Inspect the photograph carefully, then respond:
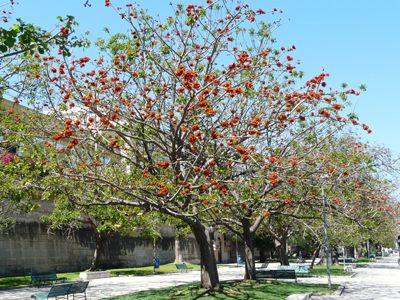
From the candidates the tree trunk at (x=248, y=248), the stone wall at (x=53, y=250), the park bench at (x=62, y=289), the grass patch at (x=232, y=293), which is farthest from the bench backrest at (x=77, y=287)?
the stone wall at (x=53, y=250)

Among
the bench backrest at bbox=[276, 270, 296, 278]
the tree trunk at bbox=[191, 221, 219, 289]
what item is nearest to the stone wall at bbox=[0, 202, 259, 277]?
the tree trunk at bbox=[191, 221, 219, 289]

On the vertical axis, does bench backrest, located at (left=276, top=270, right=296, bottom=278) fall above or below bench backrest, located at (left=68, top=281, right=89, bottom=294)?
below

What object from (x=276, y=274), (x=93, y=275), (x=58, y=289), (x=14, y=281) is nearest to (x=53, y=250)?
(x=93, y=275)

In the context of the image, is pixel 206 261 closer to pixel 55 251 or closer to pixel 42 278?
pixel 42 278

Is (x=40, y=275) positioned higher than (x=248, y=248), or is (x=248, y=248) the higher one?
(x=248, y=248)

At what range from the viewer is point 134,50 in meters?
12.0

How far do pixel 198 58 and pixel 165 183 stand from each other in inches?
160

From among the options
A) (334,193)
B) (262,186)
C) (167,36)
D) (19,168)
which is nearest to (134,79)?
(167,36)

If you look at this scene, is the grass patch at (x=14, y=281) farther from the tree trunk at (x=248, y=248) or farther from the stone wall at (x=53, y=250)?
the tree trunk at (x=248, y=248)

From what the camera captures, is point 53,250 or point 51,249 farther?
point 53,250

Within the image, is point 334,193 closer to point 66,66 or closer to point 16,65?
point 66,66

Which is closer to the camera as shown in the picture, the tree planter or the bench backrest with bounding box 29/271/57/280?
the bench backrest with bounding box 29/271/57/280

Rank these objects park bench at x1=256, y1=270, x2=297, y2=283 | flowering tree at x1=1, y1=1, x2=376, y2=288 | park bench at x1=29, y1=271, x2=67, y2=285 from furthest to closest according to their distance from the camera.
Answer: park bench at x1=256, y1=270, x2=297, y2=283 < park bench at x1=29, y1=271, x2=67, y2=285 < flowering tree at x1=1, y1=1, x2=376, y2=288

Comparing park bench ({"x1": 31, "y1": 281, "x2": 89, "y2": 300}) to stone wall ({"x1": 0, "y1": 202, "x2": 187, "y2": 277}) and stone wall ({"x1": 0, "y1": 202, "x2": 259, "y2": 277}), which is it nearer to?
stone wall ({"x1": 0, "y1": 202, "x2": 187, "y2": 277})
